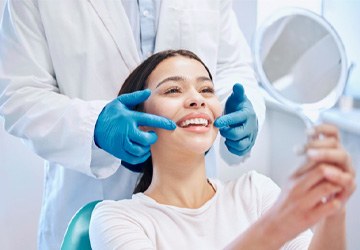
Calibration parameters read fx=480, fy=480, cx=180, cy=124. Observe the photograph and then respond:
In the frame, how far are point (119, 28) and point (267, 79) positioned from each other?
78cm

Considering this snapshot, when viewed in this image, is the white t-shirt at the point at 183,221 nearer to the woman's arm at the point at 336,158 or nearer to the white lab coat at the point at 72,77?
the white lab coat at the point at 72,77

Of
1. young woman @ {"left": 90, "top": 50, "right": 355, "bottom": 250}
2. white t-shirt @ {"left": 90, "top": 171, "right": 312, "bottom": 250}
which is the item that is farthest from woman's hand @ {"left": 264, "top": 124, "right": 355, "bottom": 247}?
white t-shirt @ {"left": 90, "top": 171, "right": 312, "bottom": 250}

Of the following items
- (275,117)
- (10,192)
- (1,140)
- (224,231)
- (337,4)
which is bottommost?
(10,192)

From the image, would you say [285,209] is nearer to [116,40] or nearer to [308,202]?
[308,202]

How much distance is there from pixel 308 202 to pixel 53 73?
2.96 feet

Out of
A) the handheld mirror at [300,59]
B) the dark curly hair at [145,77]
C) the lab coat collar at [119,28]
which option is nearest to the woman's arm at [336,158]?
the dark curly hair at [145,77]

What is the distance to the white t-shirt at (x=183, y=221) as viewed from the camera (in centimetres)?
103

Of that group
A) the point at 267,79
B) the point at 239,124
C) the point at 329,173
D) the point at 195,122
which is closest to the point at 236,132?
the point at 239,124

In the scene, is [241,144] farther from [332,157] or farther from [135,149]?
[332,157]

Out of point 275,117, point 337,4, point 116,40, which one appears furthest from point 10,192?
point 337,4

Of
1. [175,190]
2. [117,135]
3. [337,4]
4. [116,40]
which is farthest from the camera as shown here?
[337,4]

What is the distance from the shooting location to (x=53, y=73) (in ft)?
4.40

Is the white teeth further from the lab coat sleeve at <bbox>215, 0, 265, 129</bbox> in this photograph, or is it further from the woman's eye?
the lab coat sleeve at <bbox>215, 0, 265, 129</bbox>

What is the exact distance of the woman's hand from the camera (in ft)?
2.00
